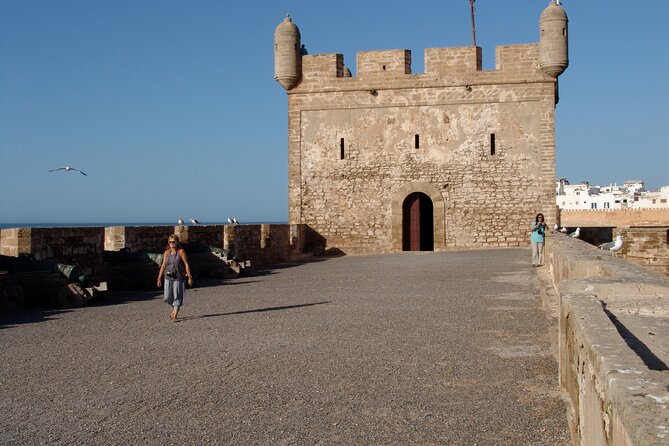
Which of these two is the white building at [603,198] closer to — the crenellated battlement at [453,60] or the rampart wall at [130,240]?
the crenellated battlement at [453,60]

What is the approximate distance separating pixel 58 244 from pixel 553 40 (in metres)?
14.2

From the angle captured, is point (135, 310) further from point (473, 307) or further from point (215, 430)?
point (215, 430)

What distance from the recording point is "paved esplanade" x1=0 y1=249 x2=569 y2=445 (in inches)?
160

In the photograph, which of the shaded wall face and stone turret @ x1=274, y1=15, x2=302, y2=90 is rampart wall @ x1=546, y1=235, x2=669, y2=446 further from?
stone turret @ x1=274, y1=15, x2=302, y2=90

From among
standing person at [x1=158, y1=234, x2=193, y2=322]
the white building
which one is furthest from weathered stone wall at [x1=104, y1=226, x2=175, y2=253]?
the white building

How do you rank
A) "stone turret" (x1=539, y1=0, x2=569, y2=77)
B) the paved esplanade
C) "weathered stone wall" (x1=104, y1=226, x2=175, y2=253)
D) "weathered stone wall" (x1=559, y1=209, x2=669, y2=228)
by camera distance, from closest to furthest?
1. the paved esplanade
2. "weathered stone wall" (x1=104, y1=226, x2=175, y2=253)
3. "stone turret" (x1=539, y1=0, x2=569, y2=77)
4. "weathered stone wall" (x1=559, y1=209, x2=669, y2=228)

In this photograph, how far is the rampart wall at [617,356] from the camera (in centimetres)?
194

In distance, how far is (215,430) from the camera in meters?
4.05

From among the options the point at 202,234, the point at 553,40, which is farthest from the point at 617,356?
the point at 553,40

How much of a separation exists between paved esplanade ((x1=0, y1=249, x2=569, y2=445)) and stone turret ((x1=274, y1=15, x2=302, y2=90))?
1264 cm

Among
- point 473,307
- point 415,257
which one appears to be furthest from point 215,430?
point 415,257

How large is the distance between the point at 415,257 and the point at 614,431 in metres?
16.3

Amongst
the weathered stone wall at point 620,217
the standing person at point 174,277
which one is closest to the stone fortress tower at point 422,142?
the standing person at point 174,277

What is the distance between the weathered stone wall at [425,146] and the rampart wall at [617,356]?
1468cm
